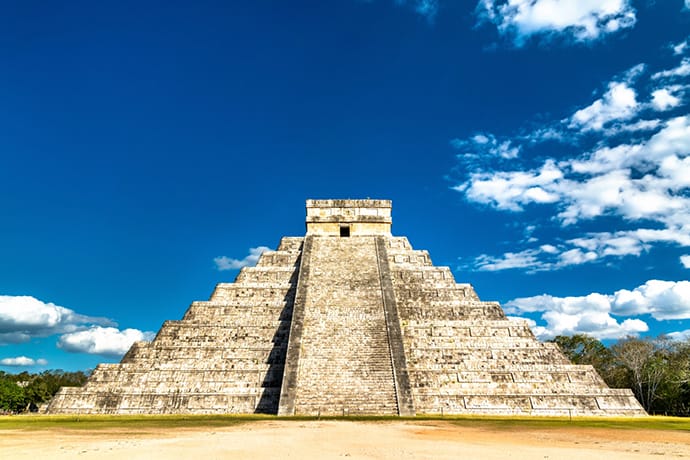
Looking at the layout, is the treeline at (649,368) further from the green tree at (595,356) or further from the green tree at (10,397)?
the green tree at (10,397)

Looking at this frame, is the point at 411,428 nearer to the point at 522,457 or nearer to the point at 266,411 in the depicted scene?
the point at 522,457

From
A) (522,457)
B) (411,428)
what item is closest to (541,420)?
(411,428)

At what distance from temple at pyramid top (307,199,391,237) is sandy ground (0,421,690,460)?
630 inches

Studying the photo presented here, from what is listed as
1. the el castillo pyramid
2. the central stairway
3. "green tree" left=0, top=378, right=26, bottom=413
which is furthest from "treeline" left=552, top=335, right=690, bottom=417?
"green tree" left=0, top=378, right=26, bottom=413

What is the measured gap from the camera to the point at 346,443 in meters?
7.84

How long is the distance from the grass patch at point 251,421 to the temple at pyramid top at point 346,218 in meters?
14.0

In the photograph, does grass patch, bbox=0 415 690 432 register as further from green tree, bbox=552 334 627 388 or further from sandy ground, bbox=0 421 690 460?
green tree, bbox=552 334 627 388

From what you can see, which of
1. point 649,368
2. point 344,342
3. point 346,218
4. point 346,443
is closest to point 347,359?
point 344,342

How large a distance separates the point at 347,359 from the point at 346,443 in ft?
24.2

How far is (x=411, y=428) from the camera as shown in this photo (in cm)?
1033

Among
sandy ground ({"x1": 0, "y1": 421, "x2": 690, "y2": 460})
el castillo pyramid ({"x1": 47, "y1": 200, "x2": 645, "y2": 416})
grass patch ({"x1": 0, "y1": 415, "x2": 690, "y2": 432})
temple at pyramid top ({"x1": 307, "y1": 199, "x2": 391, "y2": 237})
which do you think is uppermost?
temple at pyramid top ({"x1": 307, "y1": 199, "x2": 391, "y2": 237})

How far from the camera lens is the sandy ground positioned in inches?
263

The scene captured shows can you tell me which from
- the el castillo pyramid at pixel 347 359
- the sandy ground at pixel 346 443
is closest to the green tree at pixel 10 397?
the el castillo pyramid at pixel 347 359

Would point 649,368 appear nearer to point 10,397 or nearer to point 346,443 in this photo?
point 346,443
